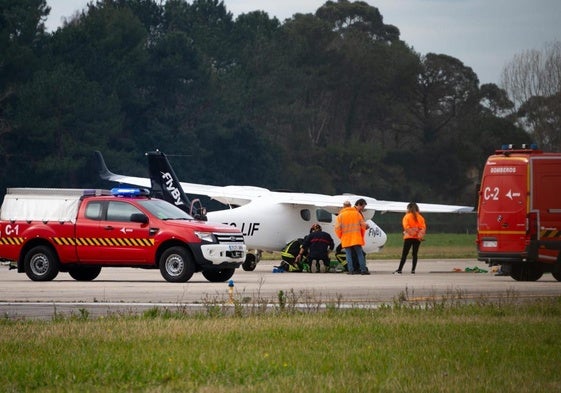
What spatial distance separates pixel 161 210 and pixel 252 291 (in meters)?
5.08

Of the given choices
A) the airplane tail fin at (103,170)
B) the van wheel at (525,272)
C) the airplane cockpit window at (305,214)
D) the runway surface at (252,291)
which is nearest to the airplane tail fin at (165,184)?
the airplane cockpit window at (305,214)

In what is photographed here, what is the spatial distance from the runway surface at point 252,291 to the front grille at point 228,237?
0.87m

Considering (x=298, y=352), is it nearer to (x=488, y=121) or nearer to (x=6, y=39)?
(x=6, y=39)

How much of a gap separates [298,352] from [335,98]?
104 meters

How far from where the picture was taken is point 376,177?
103250 millimetres

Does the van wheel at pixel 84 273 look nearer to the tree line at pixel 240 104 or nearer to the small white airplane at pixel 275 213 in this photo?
the small white airplane at pixel 275 213

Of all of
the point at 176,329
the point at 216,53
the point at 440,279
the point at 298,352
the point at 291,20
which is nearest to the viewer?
the point at 298,352

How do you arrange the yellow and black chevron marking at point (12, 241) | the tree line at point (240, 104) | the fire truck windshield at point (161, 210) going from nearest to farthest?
the fire truck windshield at point (161, 210), the yellow and black chevron marking at point (12, 241), the tree line at point (240, 104)

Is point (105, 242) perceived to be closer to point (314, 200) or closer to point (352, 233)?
point (352, 233)

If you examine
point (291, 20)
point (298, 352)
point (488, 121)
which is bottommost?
point (298, 352)

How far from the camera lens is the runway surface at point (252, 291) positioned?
19172 millimetres

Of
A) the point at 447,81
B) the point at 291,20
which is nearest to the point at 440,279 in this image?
the point at 447,81

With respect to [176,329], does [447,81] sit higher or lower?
higher

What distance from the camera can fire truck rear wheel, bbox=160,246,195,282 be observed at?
86.9 feet
